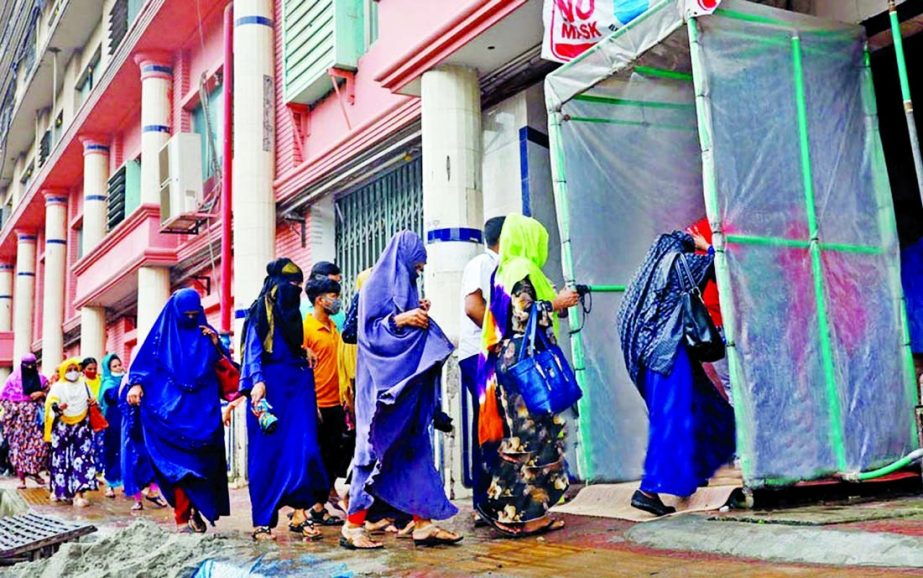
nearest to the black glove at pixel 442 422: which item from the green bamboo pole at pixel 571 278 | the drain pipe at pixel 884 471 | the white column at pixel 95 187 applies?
the green bamboo pole at pixel 571 278

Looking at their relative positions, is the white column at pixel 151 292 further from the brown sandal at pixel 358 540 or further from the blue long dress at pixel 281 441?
the brown sandal at pixel 358 540

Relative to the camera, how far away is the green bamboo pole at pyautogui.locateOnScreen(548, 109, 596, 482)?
18.9ft

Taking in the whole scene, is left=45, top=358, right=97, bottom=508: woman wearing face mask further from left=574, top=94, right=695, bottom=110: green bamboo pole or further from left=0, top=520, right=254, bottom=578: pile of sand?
left=574, top=94, right=695, bottom=110: green bamboo pole

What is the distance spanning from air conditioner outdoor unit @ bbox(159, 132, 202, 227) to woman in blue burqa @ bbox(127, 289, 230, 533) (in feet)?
23.5

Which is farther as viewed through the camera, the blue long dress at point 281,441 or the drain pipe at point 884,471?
the blue long dress at point 281,441

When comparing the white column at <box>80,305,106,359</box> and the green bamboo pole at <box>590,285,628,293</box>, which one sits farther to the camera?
the white column at <box>80,305,106,359</box>

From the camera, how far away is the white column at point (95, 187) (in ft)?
61.5

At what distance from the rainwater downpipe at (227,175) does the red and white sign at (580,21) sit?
6.43 m

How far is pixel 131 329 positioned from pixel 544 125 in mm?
13586

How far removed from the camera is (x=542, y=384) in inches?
175

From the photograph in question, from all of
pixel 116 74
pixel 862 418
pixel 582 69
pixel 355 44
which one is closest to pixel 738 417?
pixel 862 418

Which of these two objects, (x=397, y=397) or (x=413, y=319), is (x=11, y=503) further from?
(x=413, y=319)

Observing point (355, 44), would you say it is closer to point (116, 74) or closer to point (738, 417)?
point (738, 417)

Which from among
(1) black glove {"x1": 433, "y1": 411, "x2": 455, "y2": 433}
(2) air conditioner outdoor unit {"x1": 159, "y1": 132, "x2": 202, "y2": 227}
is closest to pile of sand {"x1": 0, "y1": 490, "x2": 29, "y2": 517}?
(2) air conditioner outdoor unit {"x1": 159, "y1": 132, "x2": 202, "y2": 227}
